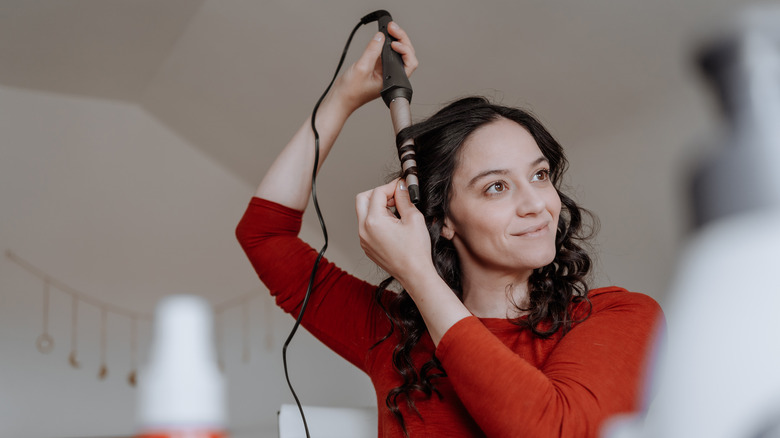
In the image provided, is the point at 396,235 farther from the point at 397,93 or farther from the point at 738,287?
the point at 738,287

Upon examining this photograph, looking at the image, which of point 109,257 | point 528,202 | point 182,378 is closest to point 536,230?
point 528,202

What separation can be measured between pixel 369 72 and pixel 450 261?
353mm

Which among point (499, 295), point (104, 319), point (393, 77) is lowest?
point (499, 295)

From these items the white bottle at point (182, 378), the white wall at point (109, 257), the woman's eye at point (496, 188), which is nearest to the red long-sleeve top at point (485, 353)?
the woman's eye at point (496, 188)

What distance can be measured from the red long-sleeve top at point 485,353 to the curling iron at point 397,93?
0.88ft

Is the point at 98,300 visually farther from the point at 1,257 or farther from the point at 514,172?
the point at 514,172

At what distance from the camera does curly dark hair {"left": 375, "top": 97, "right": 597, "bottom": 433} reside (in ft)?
3.22

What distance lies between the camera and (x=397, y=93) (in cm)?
106

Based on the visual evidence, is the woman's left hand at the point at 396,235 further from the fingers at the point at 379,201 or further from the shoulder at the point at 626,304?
the shoulder at the point at 626,304

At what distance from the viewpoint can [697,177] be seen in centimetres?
13

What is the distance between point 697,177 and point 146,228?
Result: 3.97 m

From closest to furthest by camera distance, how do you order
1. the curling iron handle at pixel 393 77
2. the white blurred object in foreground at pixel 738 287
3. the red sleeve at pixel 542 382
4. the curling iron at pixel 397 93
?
the white blurred object in foreground at pixel 738 287 → the red sleeve at pixel 542 382 → the curling iron at pixel 397 93 → the curling iron handle at pixel 393 77

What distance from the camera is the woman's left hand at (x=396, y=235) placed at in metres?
0.81

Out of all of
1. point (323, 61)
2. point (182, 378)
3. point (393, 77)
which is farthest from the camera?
point (323, 61)
